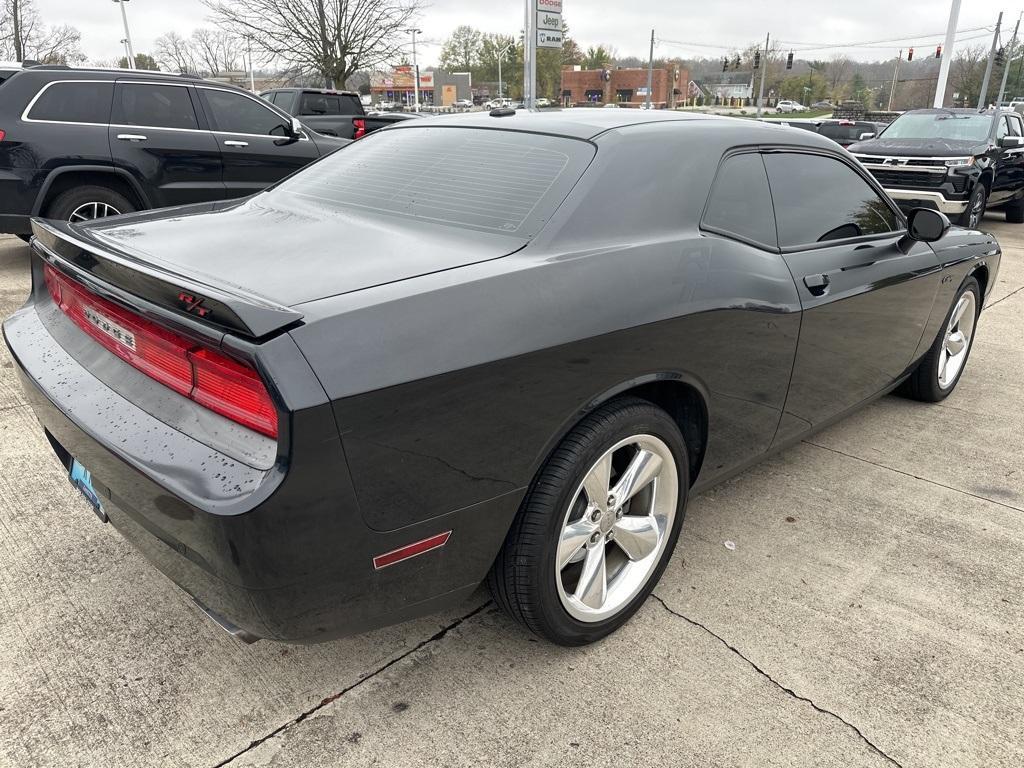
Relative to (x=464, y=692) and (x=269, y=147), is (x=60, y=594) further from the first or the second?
(x=269, y=147)

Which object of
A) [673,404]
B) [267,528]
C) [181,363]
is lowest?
[673,404]

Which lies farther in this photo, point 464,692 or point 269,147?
point 269,147

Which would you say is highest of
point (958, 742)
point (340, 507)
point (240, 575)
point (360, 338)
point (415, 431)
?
point (360, 338)

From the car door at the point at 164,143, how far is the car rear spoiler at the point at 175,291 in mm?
4681

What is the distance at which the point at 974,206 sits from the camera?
10.4 m

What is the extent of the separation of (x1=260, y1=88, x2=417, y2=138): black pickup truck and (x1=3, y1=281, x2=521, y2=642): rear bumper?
10.9 m

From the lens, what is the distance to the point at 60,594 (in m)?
2.46

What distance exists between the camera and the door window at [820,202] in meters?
2.84

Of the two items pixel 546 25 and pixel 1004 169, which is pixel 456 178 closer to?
pixel 1004 169

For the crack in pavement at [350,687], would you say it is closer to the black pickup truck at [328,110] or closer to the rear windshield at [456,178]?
the rear windshield at [456,178]

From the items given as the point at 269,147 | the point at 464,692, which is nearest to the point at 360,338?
the point at 464,692

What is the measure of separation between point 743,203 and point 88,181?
231 inches

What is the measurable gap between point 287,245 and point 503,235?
62 centimetres

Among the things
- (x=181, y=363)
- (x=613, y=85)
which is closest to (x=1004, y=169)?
(x=181, y=363)
